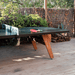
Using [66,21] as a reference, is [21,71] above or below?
below

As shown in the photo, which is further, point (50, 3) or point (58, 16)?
point (50, 3)

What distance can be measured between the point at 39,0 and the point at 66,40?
19.4 ft

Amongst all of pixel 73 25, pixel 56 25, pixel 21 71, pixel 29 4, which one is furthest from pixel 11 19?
pixel 29 4

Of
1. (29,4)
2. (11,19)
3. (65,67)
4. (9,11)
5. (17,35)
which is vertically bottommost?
(65,67)

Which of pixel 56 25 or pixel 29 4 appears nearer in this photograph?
pixel 56 25

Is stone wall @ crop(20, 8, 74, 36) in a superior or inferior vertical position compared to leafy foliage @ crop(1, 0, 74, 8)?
inferior

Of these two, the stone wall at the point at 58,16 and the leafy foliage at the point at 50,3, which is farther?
the leafy foliage at the point at 50,3

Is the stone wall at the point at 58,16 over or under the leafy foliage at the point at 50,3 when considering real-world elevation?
under

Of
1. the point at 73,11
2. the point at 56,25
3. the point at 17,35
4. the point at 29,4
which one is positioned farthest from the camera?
the point at 29,4

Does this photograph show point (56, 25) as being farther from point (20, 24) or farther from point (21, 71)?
point (21, 71)

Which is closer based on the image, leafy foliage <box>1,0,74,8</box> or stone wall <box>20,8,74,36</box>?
stone wall <box>20,8,74,36</box>

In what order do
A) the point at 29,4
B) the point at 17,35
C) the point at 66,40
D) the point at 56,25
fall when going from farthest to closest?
the point at 29,4, the point at 56,25, the point at 66,40, the point at 17,35

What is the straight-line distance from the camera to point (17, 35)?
2.19 metres

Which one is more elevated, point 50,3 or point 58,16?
point 50,3
